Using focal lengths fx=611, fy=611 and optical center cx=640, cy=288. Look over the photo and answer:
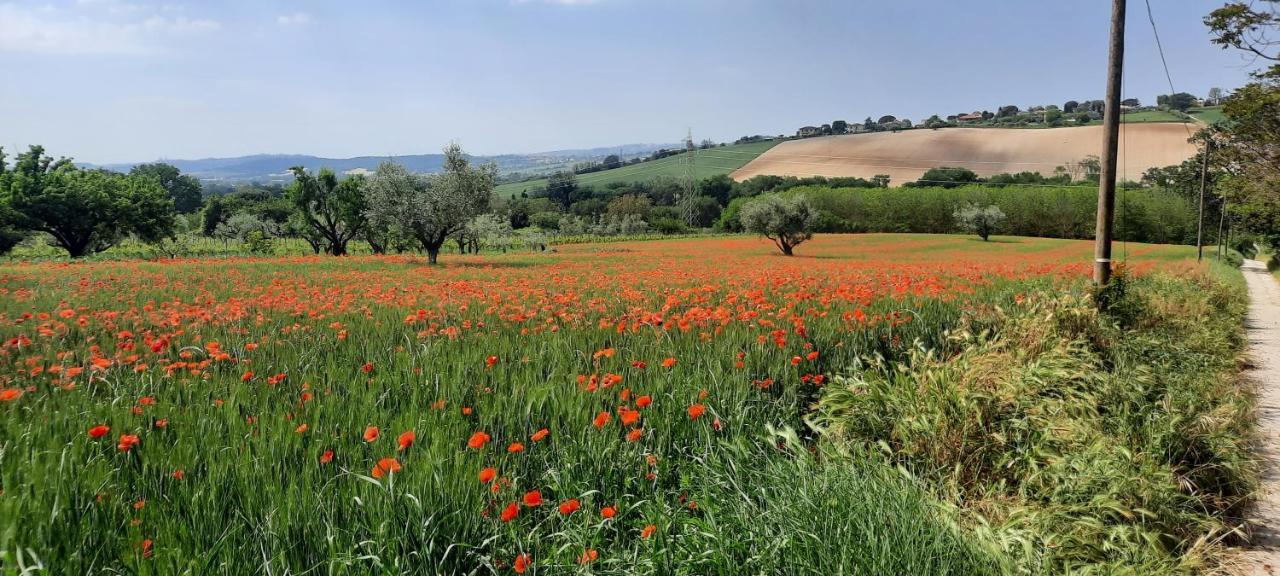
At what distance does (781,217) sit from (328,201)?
3867 cm

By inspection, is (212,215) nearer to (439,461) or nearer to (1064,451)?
(439,461)

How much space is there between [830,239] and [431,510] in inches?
2769

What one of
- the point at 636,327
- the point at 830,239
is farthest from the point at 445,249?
the point at 636,327

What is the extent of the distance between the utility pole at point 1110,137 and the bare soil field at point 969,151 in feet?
301

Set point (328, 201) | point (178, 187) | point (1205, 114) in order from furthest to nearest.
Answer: point (178, 187) → point (1205, 114) → point (328, 201)

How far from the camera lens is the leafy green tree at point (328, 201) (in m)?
51.8

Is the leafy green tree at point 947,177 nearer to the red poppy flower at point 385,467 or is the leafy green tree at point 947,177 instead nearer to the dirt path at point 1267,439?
the dirt path at point 1267,439

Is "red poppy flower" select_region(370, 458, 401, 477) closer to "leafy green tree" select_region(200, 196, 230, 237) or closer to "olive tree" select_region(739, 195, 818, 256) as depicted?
"olive tree" select_region(739, 195, 818, 256)

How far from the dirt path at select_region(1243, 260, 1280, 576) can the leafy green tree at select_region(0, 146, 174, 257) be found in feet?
186

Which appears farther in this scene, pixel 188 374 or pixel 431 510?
pixel 188 374

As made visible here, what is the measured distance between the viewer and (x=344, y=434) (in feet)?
10.1

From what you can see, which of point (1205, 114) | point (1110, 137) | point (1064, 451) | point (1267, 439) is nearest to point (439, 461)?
point (1064, 451)

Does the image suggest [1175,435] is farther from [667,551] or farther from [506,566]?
[506,566]

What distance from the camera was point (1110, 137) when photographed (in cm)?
1063
